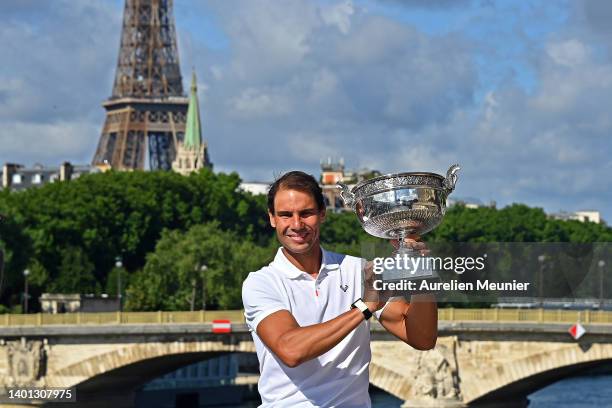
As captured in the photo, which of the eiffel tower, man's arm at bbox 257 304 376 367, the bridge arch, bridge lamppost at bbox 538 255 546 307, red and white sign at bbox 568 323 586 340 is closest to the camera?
man's arm at bbox 257 304 376 367

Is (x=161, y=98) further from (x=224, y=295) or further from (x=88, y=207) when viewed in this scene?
(x=224, y=295)

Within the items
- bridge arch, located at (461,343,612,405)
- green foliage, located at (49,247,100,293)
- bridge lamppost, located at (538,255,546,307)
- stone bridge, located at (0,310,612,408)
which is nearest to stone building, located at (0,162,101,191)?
green foliage, located at (49,247,100,293)

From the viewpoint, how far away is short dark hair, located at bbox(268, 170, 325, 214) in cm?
727

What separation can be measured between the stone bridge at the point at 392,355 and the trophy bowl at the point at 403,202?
34591 millimetres

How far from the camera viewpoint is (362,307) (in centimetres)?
702

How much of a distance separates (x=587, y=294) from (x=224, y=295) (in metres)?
56.2

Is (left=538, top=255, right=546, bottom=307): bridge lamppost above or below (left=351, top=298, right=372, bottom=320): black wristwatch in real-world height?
above

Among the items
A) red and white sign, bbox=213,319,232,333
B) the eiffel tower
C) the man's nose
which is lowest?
the man's nose

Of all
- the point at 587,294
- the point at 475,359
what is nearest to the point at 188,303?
the point at 475,359

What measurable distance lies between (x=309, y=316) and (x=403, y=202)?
2.10 feet

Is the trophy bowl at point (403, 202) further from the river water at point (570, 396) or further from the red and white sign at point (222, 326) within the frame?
the river water at point (570, 396)

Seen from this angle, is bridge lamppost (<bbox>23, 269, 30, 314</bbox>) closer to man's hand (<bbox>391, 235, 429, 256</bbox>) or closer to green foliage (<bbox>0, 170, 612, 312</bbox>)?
green foliage (<bbox>0, 170, 612, 312</bbox>)

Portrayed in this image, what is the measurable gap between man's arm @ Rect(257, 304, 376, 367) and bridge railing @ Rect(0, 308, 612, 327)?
110ft

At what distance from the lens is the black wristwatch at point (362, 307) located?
6.98 metres
